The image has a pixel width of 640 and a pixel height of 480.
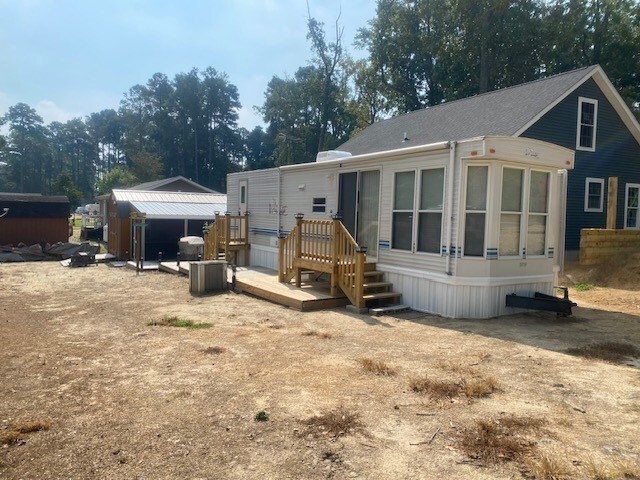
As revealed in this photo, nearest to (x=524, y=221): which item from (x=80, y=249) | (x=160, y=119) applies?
(x=80, y=249)

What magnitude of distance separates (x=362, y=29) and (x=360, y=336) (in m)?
34.5

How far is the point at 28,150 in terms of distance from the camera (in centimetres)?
7306

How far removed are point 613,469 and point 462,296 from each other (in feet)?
16.3

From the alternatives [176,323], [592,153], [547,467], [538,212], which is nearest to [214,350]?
[176,323]

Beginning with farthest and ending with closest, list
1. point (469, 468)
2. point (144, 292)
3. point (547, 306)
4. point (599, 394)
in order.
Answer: point (144, 292), point (547, 306), point (599, 394), point (469, 468)

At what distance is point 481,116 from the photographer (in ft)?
49.3

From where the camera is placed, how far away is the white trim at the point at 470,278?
789cm

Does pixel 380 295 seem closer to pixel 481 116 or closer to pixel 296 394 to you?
pixel 296 394

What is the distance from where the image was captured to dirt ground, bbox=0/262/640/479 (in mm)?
3178

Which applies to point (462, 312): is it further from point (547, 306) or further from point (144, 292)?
point (144, 292)

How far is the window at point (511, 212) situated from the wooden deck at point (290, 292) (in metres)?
3.20

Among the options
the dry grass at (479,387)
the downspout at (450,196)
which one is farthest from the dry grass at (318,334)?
the downspout at (450,196)

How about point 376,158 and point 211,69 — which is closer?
point 376,158

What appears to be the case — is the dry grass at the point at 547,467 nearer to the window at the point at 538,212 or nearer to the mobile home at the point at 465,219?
the mobile home at the point at 465,219
